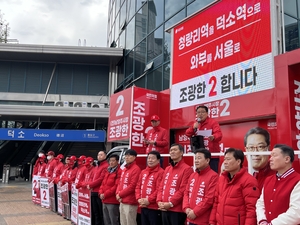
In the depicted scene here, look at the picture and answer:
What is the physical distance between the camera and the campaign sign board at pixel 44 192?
9.94m

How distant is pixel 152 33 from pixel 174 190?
1056 cm

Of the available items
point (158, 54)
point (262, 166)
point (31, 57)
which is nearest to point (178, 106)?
point (262, 166)

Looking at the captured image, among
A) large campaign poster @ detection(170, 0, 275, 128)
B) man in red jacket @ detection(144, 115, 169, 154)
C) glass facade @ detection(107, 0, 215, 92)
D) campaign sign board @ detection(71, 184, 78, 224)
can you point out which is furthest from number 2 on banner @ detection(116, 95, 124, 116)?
glass facade @ detection(107, 0, 215, 92)

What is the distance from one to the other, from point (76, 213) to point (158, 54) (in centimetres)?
795

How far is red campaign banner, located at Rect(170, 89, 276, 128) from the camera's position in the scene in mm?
Answer: 5238

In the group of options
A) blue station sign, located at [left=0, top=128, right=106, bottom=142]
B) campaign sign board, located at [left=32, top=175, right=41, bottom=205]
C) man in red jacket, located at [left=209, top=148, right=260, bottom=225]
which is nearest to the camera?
man in red jacket, located at [left=209, top=148, right=260, bottom=225]

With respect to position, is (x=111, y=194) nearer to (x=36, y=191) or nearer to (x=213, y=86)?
(x=213, y=86)

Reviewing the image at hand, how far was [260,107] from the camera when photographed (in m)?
5.39

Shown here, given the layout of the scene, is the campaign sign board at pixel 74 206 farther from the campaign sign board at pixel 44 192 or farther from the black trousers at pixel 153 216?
the black trousers at pixel 153 216

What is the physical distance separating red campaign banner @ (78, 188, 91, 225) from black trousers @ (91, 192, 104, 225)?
9cm

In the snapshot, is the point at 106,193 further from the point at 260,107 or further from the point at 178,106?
the point at 260,107

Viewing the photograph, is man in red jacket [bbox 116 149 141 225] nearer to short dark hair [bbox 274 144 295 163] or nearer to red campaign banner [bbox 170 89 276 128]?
red campaign banner [bbox 170 89 276 128]

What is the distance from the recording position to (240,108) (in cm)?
579

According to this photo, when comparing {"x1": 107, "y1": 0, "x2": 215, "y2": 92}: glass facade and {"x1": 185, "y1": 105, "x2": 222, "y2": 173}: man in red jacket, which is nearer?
{"x1": 185, "y1": 105, "x2": 222, "y2": 173}: man in red jacket
